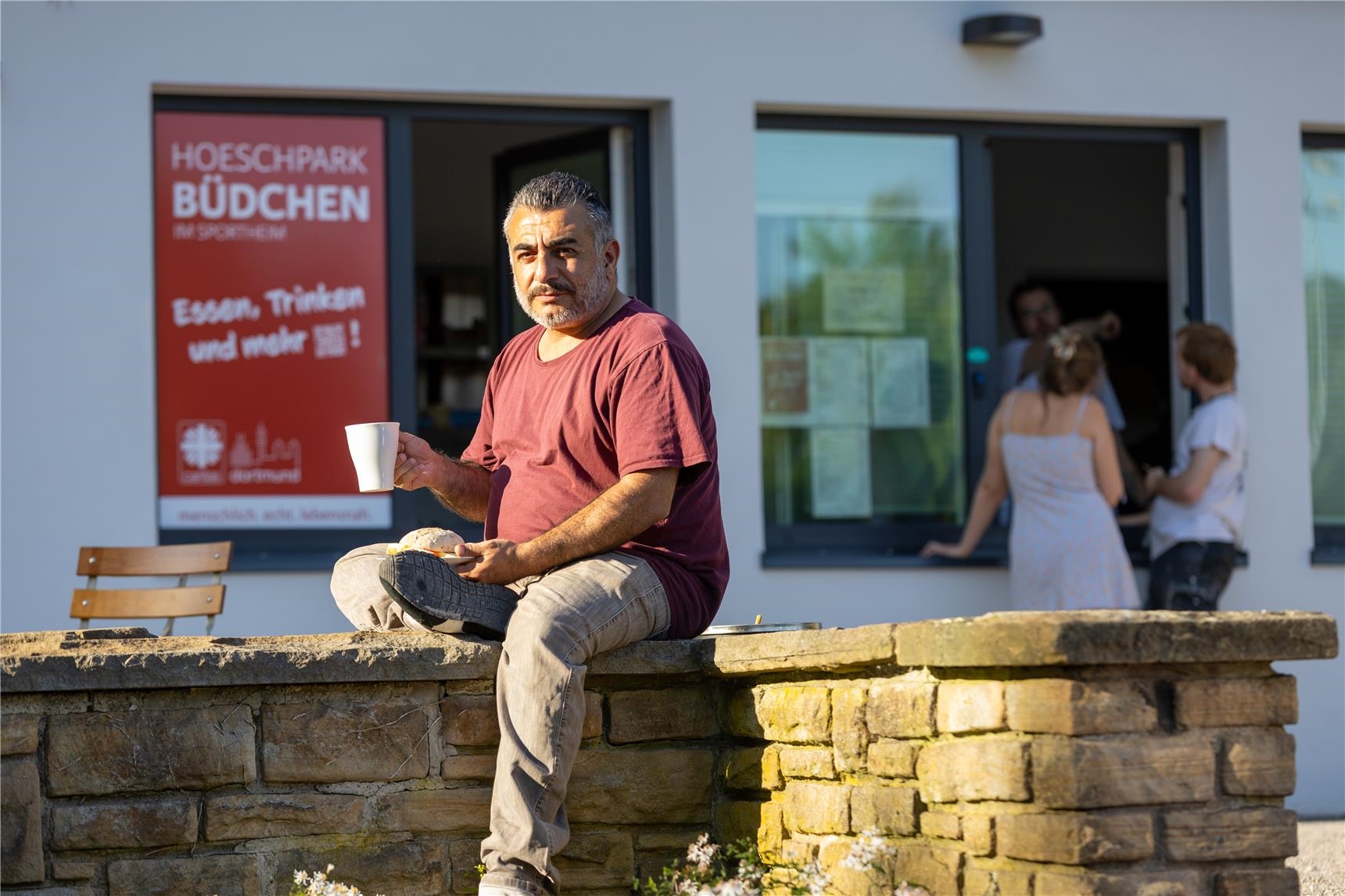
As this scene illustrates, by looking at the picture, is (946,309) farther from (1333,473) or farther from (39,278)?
(39,278)

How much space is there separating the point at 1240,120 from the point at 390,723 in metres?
5.72

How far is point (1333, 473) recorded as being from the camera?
8719 mm

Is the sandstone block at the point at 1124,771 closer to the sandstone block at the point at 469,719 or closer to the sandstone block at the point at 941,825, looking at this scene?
the sandstone block at the point at 941,825

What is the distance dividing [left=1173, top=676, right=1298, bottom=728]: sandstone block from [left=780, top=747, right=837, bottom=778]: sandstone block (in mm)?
806

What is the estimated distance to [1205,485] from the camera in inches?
307

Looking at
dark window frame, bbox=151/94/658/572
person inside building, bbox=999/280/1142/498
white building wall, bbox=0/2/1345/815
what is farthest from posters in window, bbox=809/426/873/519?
dark window frame, bbox=151/94/658/572

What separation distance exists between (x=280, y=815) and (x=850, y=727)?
1.22 meters

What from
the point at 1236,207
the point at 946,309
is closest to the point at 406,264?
the point at 946,309

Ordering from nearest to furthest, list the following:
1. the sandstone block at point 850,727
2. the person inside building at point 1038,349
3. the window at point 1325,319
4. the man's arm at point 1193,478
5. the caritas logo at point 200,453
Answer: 1. the sandstone block at point 850,727
2. the caritas logo at point 200,453
3. the man's arm at point 1193,478
4. the person inside building at point 1038,349
5. the window at point 1325,319

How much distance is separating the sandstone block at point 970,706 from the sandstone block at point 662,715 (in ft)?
2.83

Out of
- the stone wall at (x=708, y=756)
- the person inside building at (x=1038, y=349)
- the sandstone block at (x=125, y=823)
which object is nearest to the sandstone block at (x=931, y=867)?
the stone wall at (x=708, y=756)

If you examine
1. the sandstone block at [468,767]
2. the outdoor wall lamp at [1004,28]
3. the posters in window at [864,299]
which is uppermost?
the outdoor wall lamp at [1004,28]

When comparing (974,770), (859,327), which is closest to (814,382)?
(859,327)

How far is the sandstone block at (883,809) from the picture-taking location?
3535 mm
